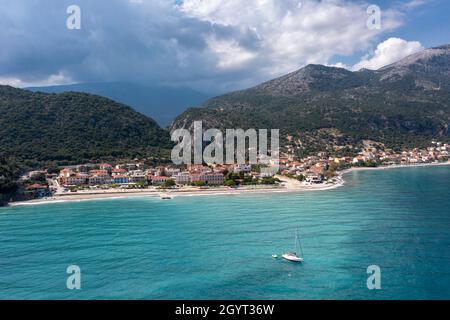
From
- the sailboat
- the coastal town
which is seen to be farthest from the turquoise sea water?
the coastal town

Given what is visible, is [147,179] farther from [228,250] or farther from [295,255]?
[295,255]

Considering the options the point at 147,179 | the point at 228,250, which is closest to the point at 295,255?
the point at 228,250

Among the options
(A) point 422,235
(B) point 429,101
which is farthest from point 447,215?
(B) point 429,101

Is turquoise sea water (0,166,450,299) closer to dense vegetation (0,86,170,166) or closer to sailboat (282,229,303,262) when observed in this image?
sailboat (282,229,303,262)

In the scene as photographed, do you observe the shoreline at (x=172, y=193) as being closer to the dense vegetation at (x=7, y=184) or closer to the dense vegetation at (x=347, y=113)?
the dense vegetation at (x=7, y=184)

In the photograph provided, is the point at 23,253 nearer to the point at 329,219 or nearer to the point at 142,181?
the point at 329,219

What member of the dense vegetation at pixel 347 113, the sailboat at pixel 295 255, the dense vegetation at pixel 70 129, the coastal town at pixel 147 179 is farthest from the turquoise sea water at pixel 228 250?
the dense vegetation at pixel 347 113

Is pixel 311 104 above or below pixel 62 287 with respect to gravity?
above
